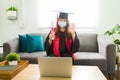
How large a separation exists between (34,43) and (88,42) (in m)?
0.98

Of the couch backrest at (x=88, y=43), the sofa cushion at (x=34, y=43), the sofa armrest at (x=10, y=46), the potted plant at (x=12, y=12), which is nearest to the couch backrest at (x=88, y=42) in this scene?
the couch backrest at (x=88, y=43)

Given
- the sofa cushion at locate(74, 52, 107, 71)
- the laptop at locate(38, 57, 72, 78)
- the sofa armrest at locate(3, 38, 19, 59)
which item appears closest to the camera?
the laptop at locate(38, 57, 72, 78)

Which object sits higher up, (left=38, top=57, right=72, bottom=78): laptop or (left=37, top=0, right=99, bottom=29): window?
(left=37, top=0, right=99, bottom=29): window

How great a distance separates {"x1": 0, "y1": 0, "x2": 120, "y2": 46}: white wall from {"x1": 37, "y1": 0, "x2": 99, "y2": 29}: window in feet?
0.37

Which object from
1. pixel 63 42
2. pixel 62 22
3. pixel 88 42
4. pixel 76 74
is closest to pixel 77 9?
pixel 88 42

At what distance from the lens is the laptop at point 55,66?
156 centimetres

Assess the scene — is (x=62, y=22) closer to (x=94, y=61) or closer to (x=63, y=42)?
(x=63, y=42)

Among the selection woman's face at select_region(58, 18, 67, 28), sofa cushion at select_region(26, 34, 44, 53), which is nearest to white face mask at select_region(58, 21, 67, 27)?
woman's face at select_region(58, 18, 67, 28)

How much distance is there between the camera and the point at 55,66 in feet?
5.17

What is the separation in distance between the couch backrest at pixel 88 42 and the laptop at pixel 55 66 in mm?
2106

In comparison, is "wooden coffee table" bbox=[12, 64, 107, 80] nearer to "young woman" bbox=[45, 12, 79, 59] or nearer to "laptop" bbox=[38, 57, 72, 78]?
"laptop" bbox=[38, 57, 72, 78]

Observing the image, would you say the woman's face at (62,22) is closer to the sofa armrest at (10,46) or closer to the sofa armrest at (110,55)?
the sofa armrest at (110,55)

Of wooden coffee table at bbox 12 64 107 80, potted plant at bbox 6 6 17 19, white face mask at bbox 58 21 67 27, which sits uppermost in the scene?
potted plant at bbox 6 6 17 19

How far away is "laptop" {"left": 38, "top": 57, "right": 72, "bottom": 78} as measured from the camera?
156 centimetres
